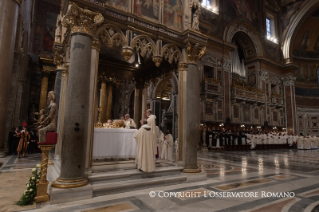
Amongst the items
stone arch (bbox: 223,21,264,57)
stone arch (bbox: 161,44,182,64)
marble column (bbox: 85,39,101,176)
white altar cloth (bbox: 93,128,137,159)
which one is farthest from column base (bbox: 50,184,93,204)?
stone arch (bbox: 223,21,264,57)

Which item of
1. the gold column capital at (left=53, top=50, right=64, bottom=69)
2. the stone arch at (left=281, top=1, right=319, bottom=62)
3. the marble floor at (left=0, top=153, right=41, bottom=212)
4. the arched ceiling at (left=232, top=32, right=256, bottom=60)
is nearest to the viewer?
the marble floor at (left=0, top=153, right=41, bottom=212)

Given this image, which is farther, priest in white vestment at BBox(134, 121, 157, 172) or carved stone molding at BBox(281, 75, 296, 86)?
carved stone molding at BBox(281, 75, 296, 86)

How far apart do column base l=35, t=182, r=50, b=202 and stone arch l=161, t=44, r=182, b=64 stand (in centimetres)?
440

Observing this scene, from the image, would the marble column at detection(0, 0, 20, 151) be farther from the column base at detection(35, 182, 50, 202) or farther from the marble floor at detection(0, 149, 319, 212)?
the marble floor at detection(0, 149, 319, 212)

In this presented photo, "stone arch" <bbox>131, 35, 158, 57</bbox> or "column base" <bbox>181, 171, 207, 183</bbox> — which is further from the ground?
"stone arch" <bbox>131, 35, 158, 57</bbox>

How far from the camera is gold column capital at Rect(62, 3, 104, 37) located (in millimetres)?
4309

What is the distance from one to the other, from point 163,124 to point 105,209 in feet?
45.7

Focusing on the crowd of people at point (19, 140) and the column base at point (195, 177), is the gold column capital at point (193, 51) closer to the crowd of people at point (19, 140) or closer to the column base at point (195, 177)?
the column base at point (195, 177)

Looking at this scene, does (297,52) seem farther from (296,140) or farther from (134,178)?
(134,178)

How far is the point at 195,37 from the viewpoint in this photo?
6.29 m

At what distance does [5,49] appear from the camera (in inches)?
331

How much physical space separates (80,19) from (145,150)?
351 cm

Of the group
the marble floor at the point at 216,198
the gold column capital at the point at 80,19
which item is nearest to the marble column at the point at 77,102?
the gold column capital at the point at 80,19

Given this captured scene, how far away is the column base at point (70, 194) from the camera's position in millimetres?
3689
